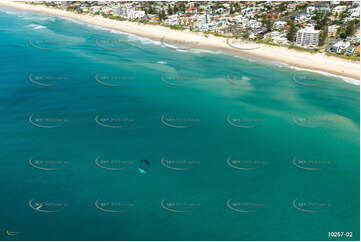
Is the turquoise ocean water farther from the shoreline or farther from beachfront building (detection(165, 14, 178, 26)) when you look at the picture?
beachfront building (detection(165, 14, 178, 26))

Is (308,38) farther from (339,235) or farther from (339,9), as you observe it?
(339,235)

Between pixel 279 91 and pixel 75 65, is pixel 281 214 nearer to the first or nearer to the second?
pixel 279 91

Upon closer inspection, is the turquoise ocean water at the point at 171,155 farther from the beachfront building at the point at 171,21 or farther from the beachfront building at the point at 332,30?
the beachfront building at the point at 171,21

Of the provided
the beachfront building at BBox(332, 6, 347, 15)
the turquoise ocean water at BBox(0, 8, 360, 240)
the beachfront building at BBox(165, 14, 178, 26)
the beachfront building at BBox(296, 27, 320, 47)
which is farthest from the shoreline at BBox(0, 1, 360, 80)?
the beachfront building at BBox(332, 6, 347, 15)

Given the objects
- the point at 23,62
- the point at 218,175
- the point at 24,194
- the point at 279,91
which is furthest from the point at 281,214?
the point at 23,62

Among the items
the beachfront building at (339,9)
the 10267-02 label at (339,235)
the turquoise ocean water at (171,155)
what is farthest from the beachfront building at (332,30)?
the 10267-02 label at (339,235)
